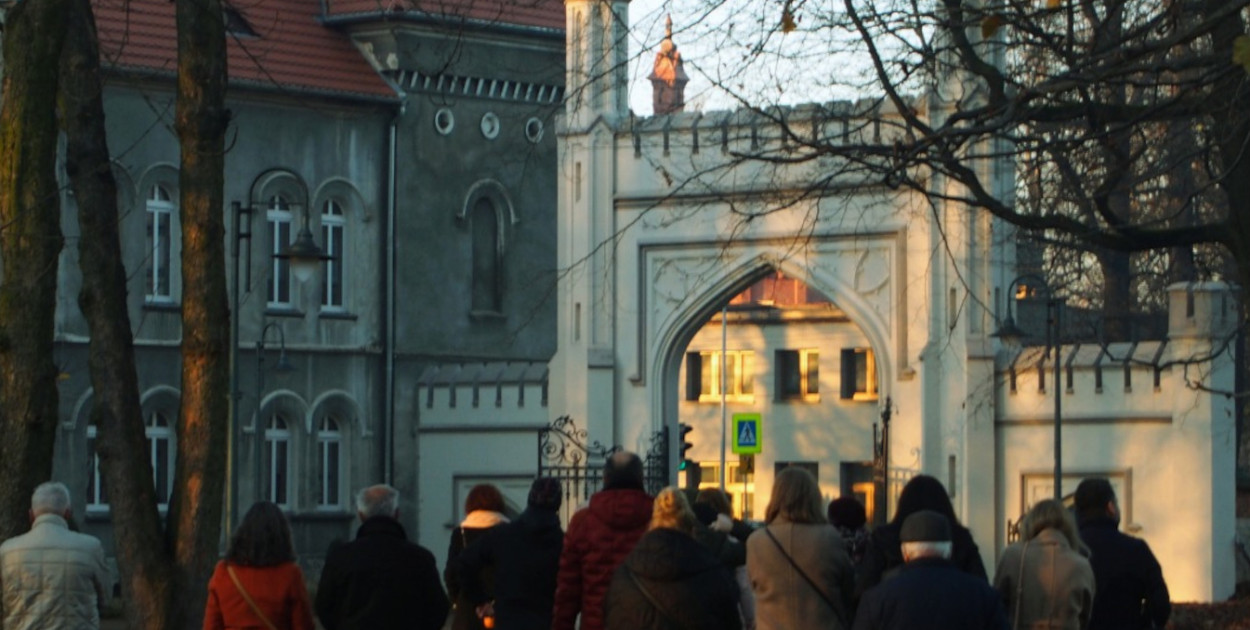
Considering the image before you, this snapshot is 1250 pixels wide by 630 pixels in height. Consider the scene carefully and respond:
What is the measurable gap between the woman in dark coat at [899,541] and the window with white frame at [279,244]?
27232mm

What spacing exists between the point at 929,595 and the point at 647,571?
164 cm

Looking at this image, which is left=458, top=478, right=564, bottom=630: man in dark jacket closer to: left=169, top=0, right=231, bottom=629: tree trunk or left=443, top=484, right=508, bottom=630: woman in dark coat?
left=443, top=484, right=508, bottom=630: woman in dark coat

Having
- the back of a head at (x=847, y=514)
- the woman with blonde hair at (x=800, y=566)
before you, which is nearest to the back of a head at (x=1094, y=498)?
the back of a head at (x=847, y=514)

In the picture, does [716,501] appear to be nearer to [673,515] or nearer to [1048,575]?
[1048,575]

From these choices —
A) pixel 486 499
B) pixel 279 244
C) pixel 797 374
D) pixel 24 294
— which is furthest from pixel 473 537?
pixel 797 374

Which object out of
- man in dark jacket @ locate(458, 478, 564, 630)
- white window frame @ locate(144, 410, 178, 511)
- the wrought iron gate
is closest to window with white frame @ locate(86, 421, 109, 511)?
white window frame @ locate(144, 410, 178, 511)

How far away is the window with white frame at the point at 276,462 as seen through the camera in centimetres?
3622

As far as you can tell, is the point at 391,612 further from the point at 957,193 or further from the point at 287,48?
the point at 287,48

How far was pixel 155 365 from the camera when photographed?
3509 centimetres

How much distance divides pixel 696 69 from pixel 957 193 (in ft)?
52.4

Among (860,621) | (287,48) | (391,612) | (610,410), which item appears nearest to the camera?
(860,621)

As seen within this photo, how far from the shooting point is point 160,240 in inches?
1389

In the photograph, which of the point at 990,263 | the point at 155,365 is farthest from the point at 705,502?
the point at 155,365

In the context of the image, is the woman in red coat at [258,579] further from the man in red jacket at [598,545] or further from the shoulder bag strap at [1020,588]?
the shoulder bag strap at [1020,588]
